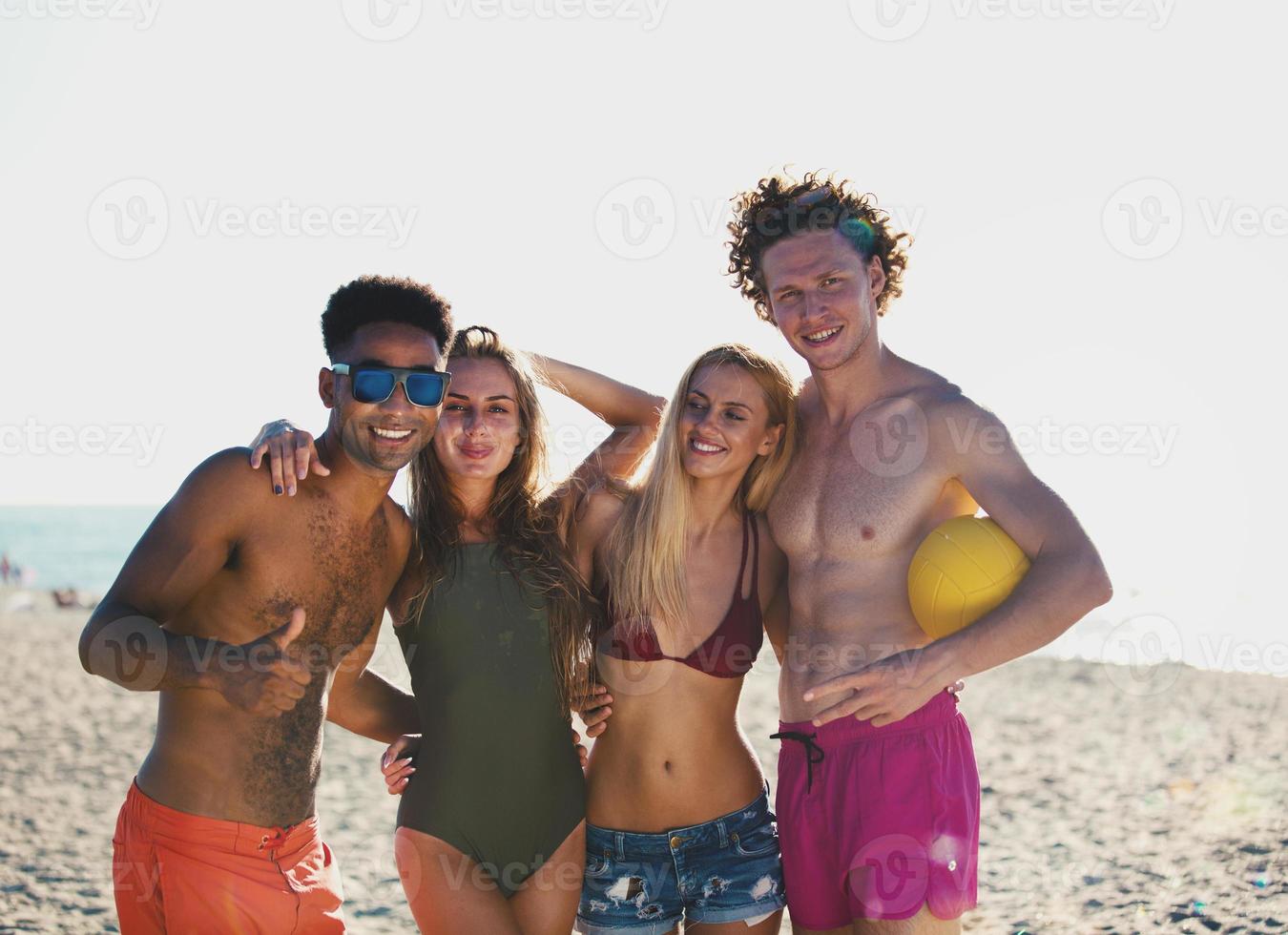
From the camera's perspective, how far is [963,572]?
11.1ft

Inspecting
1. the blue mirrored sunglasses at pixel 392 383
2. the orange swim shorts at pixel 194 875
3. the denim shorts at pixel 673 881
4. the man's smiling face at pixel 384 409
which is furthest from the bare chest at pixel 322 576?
the denim shorts at pixel 673 881

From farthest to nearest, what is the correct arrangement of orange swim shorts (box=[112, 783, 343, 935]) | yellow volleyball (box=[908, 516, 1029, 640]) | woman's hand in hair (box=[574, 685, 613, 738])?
1. woman's hand in hair (box=[574, 685, 613, 738])
2. yellow volleyball (box=[908, 516, 1029, 640])
3. orange swim shorts (box=[112, 783, 343, 935])

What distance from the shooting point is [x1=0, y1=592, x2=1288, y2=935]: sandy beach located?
22.3ft

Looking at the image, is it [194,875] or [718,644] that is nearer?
[194,875]

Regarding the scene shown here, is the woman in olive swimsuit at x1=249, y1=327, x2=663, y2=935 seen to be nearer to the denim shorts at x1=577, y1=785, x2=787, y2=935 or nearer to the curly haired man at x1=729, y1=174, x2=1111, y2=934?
the denim shorts at x1=577, y1=785, x2=787, y2=935

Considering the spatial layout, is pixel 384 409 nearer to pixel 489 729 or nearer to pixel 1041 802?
pixel 489 729

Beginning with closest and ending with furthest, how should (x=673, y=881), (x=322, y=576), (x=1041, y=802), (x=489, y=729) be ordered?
(x=322, y=576), (x=489, y=729), (x=673, y=881), (x=1041, y=802)

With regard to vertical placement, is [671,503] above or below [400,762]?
above

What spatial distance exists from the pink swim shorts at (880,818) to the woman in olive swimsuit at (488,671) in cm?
81

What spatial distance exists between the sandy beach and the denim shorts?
11.7ft

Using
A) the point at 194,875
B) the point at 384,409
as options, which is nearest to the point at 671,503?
the point at 384,409

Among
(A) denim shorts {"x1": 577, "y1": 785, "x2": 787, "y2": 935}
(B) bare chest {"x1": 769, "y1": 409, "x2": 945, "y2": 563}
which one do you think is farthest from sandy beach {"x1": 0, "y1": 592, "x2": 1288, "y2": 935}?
(B) bare chest {"x1": 769, "y1": 409, "x2": 945, "y2": 563}

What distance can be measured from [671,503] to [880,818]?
1.36 m

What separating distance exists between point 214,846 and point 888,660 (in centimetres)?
212
